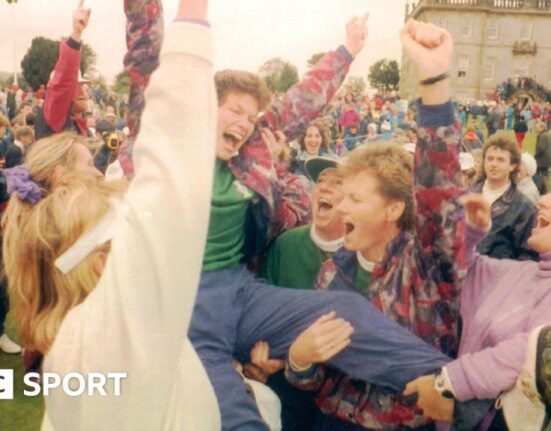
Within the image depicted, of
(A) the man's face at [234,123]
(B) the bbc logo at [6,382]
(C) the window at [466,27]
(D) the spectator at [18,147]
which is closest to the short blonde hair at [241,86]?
(A) the man's face at [234,123]

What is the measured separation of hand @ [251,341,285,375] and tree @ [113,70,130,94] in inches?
18.5

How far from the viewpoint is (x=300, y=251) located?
4.19 feet

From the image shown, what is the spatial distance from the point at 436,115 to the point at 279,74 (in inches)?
14.1

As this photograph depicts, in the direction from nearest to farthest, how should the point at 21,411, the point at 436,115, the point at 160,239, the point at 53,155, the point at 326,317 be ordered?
the point at 160,239 < the point at 436,115 < the point at 326,317 < the point at 53,155 < the point at 21,411

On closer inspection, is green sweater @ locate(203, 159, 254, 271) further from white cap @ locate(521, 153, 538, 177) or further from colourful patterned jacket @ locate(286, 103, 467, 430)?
white cap @ locate(521, 153, 538, 177)

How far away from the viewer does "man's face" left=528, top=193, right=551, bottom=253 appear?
1.15 meters

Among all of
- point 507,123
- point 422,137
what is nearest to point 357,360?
point 422,137

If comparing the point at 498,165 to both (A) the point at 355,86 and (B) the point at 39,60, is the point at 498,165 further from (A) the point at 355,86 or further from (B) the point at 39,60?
(B) the point at 39,60

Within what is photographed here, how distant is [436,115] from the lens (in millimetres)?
1081

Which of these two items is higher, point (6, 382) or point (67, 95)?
point (67, 95)

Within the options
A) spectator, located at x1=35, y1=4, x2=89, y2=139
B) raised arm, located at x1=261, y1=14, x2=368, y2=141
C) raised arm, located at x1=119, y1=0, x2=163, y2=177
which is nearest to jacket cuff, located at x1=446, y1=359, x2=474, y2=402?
raised arm, located at x1=261, y1=14, x2=368, y2=141

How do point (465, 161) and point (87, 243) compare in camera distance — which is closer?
point (87, 243)

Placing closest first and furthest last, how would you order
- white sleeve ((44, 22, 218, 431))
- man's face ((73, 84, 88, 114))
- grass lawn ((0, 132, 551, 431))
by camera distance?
white sleeve ((44, 22, 218, 431)) < man's face ((73, 84, 88, 114)) < grass lawn ((0, 132, 551, 431))

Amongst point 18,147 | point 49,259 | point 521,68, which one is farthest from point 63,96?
point 18,147
